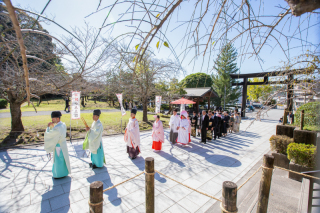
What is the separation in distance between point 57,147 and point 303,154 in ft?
20.5

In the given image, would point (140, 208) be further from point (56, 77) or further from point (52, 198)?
point (56, 77)

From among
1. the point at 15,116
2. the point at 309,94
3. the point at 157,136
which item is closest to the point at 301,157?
the point at 309,94

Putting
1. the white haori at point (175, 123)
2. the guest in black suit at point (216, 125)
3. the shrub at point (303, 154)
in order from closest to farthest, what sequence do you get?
the shrub at point (303, 154) < the white haori at point (175, 123) < the guest in black suit at point (216, 125)

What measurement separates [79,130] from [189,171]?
754cm

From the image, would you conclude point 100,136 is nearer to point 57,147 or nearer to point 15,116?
point 57,147

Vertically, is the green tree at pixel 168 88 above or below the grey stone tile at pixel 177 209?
above

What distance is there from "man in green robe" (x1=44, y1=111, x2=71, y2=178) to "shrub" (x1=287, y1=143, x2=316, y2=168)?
598cm

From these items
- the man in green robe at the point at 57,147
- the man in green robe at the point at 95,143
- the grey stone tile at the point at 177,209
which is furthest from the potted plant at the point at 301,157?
the man in green robe at the point at 57,147

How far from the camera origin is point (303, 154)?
3.74 m

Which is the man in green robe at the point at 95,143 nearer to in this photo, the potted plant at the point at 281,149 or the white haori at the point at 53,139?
the white haori at the point at 53,139

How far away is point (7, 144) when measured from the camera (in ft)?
21.7

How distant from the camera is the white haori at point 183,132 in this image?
706cm

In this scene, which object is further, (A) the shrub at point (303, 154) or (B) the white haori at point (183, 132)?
(B) the white haori at point (183, 132)

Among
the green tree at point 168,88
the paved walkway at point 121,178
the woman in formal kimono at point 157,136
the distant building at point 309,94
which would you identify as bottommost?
the paved walkway at point 121,178
